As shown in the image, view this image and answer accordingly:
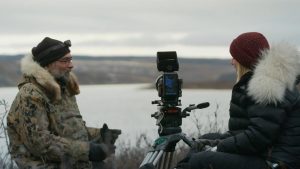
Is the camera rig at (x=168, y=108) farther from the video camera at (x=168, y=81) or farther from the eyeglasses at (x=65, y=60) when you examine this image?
the eyeglasses at (x=65, y=60)

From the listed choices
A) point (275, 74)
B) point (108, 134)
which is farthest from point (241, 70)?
point (108, 134)

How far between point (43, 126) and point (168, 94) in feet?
3.33

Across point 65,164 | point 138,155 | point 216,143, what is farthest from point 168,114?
point 138,155

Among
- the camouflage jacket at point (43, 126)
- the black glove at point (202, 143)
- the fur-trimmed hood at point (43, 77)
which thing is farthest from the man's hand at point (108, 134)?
the black glove at point (202, 143)

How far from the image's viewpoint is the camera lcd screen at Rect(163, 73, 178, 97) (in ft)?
17.3

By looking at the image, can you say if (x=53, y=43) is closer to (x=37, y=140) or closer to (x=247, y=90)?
(x=37, y=140)

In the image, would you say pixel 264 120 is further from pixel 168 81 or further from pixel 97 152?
pixel 97 152

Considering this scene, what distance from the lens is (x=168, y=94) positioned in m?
5.28

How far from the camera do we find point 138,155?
874 centimetres

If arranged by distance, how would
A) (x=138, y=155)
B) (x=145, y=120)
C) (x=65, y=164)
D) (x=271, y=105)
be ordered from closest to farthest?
1. (x=271, y=105)
2. (x=65, y=164)
3. (x=138, y=155)
4. (x=145, y=120)

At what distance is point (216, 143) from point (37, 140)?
130cm

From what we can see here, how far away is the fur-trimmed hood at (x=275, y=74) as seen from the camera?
15.5 feet

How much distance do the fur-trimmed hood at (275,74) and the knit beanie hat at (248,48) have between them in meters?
0.09

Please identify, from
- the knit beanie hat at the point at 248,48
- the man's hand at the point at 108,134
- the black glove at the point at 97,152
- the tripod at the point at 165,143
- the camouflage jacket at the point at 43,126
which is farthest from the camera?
the man's hand at the point at 108,134
